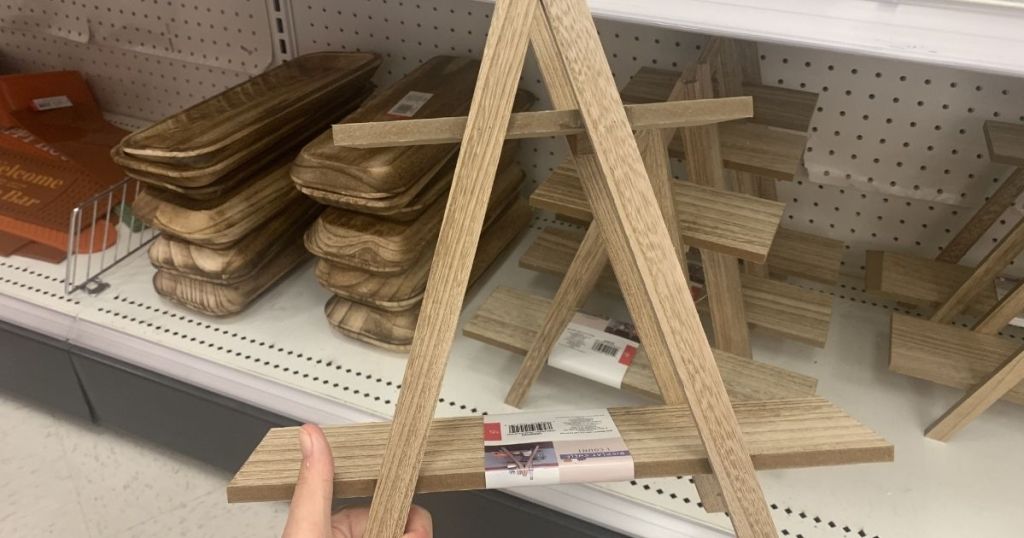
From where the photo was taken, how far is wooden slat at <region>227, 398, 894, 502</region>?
0.50m

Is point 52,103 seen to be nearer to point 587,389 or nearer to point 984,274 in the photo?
point 587,389

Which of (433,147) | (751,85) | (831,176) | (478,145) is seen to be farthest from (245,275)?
(831,176)

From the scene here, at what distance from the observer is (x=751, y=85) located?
803 mm

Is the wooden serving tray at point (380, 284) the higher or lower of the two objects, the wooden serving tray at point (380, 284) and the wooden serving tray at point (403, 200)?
the lower

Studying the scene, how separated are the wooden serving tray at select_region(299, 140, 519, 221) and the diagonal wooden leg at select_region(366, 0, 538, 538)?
0.34 metres

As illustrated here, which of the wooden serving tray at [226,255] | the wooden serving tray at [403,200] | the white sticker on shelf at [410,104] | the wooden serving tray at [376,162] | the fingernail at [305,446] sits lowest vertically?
the wooden serving tray at [226,255]

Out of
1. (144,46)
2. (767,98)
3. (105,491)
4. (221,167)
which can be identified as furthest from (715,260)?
(144,46)

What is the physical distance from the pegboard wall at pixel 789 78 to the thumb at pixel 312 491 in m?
0.66

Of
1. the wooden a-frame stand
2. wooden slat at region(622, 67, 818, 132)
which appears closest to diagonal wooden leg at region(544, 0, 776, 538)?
the wooden a-frame stand

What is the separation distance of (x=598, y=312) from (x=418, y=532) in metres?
0.44

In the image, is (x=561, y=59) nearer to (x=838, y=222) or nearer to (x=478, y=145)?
(x=478, y=145)

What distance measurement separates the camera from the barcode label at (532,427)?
0.54m

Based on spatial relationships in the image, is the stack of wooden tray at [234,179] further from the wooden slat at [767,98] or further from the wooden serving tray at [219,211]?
the wooden slat at [767,98]

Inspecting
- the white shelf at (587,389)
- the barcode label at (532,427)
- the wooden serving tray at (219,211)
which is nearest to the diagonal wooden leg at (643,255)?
the barcode label at (532,427)
